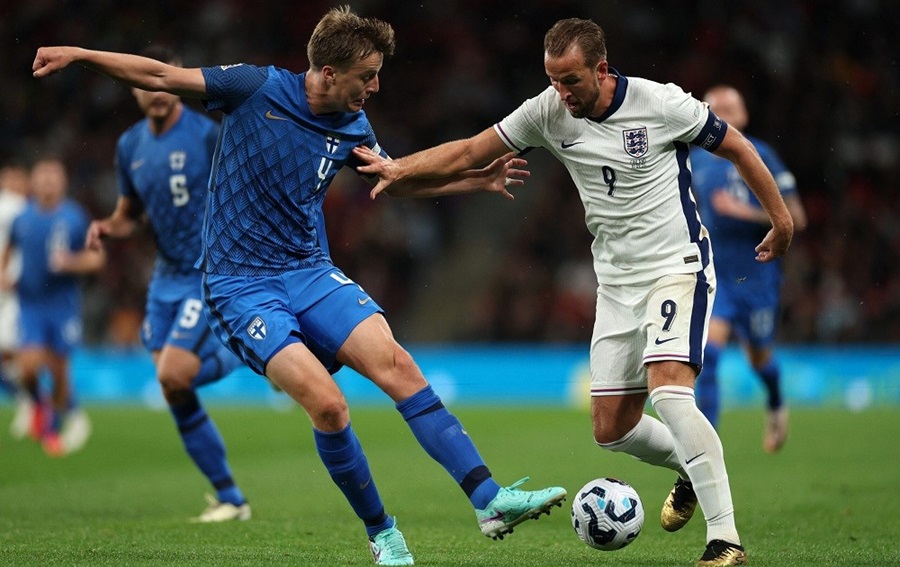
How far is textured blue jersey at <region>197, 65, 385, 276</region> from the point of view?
5832 mm

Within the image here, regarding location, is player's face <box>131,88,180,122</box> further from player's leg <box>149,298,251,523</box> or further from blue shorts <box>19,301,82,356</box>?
blue shorts <box>19,301,82,356</box>

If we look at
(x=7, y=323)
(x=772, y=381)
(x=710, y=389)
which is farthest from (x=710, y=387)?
(x=7, y=323)

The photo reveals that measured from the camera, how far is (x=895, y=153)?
65.6 ft

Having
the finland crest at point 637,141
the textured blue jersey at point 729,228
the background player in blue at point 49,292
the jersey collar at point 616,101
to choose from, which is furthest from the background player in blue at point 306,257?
the background player in blue at point 49,292

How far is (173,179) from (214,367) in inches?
46.2

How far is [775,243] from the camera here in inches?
231

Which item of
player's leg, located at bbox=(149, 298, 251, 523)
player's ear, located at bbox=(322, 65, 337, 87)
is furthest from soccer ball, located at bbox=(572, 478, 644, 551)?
player's leg, located at bbox=(149, 298, 251, 523)

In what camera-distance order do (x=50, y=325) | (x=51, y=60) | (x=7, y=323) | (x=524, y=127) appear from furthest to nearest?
(x=7, y=323)
(x=50, y=325)
(x=524, y=127)
(x=51, y=60)

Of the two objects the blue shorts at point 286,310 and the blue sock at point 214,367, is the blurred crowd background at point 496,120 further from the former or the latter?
the blue shorts at point 286,310

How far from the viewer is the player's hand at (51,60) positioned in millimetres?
5340

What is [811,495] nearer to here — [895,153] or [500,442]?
[500,442]

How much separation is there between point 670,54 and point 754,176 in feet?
52.1

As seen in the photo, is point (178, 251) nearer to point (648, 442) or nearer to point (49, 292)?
point (648, 442)

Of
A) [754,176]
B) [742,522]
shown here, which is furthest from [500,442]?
[754,176]
